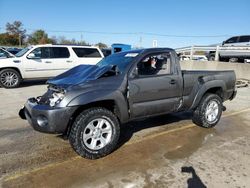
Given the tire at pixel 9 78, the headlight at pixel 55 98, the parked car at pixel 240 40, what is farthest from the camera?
the parked car at pixel 240 40

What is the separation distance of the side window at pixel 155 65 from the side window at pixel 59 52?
766 centimetres

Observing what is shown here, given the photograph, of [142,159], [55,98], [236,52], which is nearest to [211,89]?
[142,159]

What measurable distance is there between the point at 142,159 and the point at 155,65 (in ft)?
→ 6.12

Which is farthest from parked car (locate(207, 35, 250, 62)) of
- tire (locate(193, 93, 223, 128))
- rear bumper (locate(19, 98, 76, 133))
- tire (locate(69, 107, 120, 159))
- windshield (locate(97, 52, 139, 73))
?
rear bumper (locate(19, 98, 76, 133))

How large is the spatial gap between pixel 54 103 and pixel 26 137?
1.60 metres

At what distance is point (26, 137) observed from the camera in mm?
5387

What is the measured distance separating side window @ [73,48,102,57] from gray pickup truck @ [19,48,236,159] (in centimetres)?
716

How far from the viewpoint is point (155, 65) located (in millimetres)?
5414

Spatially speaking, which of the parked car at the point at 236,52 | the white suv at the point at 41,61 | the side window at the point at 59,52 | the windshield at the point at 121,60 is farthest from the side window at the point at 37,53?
the parked car at the point at 236,52

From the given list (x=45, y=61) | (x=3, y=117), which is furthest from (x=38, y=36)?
(x=3, y=117)

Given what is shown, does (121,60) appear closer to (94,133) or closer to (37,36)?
(94,133)

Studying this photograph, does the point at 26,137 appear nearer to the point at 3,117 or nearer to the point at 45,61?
the point at 3,117

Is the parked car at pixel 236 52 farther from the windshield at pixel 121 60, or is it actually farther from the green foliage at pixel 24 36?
the green foliage at pixel 24 36

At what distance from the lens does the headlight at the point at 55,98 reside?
165 inches
